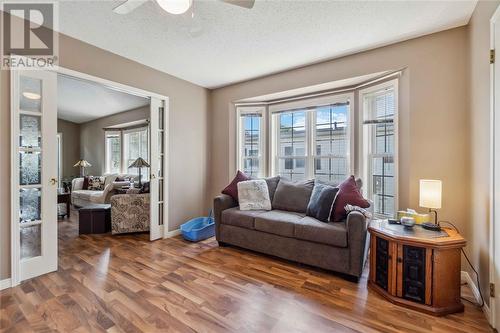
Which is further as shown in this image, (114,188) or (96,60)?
(114,188)

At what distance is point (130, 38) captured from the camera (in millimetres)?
2639

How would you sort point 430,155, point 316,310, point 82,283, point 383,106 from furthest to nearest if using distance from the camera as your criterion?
point 383,106
point 430,155
point 82,283
point 316,310

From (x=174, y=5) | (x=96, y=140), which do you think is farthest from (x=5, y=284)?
(x=96, y=140)

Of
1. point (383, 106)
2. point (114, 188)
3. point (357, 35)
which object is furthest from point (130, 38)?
point (114, 188)

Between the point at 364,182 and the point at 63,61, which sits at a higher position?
the point at 63,61

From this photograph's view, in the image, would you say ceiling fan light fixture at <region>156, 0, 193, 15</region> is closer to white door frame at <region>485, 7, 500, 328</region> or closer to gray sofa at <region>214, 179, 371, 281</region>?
white door frame at <region>485, 7, 500, 328</region>

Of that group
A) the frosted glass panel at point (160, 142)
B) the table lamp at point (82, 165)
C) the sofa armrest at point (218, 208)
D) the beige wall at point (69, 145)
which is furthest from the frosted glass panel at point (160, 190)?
the beige wall at point (69, 145)

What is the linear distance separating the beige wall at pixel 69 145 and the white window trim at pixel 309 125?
23.7 ft

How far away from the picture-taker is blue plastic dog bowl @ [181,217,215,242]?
3.48 meters

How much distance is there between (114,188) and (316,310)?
5.16 m

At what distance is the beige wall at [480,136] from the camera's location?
5.91 ft

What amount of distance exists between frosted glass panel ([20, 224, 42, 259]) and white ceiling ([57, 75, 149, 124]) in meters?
2.82

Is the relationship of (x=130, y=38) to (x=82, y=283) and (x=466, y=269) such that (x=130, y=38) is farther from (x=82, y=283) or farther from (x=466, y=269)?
(x=466, y=269)

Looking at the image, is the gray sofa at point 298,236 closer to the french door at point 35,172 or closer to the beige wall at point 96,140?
the french door at point 35,172
